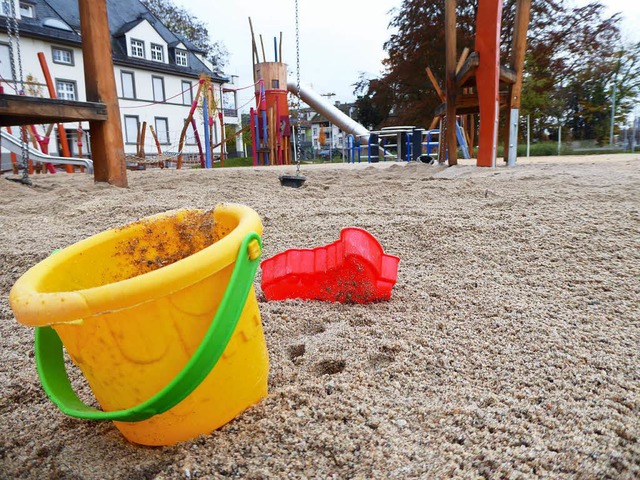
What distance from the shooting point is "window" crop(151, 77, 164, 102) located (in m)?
20.9

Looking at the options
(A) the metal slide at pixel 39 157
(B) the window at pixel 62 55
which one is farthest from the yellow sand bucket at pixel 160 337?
(B) the window at pixel 62 55

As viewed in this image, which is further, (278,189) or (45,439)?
(278,189)

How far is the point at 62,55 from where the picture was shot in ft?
56.9

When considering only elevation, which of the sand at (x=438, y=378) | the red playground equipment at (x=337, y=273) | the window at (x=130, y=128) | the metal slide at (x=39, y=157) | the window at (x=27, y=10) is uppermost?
the window at (x=27, y=10)

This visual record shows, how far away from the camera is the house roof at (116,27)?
16.5m

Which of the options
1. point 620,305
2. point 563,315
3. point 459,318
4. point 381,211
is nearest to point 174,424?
point 459,318

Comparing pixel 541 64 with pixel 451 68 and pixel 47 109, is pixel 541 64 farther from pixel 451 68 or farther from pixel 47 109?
pixel 47 109

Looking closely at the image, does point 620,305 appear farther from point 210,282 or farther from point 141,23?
point 141,23

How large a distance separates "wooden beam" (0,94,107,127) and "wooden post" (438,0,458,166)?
3.64 metres

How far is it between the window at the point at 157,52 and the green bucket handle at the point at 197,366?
75.8ft

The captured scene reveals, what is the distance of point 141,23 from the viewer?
65.6 feet

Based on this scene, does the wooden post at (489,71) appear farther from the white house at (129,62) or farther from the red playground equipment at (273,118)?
the white house at (129,62)

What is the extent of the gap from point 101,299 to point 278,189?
3.01 meters

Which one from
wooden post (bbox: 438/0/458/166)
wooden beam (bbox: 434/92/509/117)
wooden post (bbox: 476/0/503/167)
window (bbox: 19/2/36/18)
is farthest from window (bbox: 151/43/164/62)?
wooden post (bbox: 476/0/503/167)
